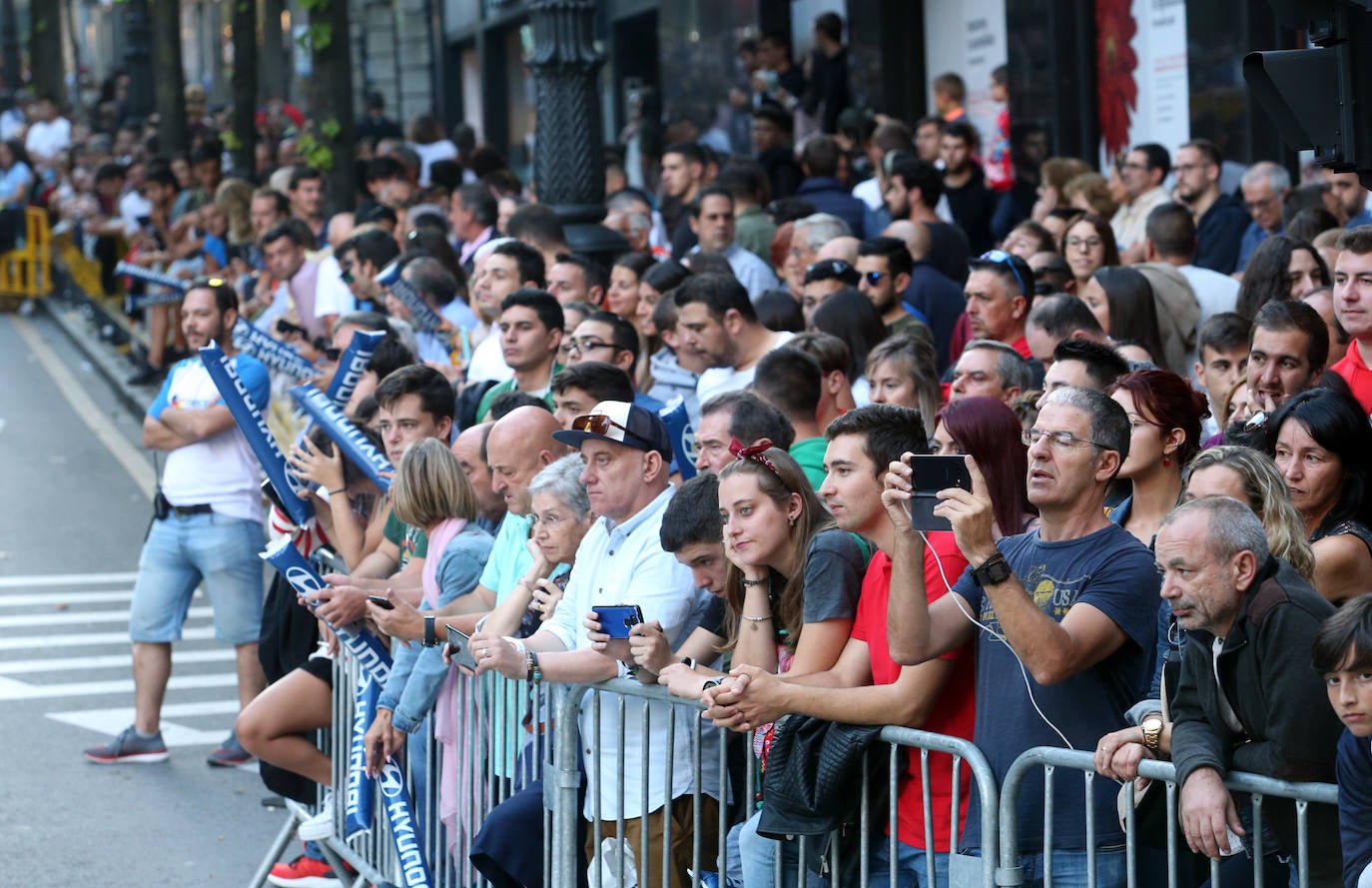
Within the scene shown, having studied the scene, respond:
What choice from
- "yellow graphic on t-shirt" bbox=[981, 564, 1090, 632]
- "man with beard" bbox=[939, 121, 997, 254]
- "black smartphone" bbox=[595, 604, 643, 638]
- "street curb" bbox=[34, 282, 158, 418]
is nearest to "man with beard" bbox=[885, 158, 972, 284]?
"man with beard" bbox=[939, 121, 997, 254]

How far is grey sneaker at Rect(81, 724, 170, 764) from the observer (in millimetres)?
9453

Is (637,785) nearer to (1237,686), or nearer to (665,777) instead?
(665,777)

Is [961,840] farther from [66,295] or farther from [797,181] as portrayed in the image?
[66,295]

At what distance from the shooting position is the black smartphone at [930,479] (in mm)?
4441

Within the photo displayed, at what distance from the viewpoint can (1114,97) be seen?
49.3ft

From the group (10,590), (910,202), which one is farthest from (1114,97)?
(10,590)

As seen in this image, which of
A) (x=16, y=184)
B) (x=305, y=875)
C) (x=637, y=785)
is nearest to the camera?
(x=637, y=785)

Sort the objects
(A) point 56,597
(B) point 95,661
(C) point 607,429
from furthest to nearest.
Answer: (A) point 56,597 → (B) point 95,661 → (C) point 607,429

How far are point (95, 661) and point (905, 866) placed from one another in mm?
7742

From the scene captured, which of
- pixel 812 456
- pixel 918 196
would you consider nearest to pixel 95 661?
pixel 918 196

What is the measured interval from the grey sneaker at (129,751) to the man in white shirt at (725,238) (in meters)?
4.02

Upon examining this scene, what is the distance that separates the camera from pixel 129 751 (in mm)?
9500

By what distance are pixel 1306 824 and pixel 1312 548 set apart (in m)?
0.92

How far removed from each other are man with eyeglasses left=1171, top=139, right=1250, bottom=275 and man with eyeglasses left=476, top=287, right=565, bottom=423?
12.7ft
